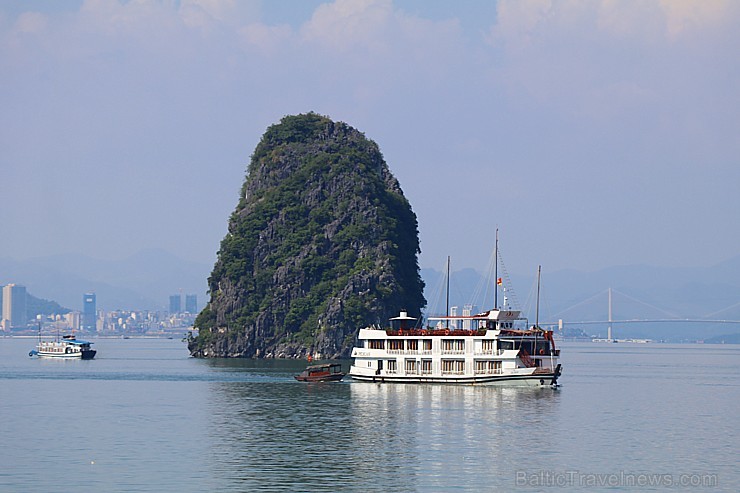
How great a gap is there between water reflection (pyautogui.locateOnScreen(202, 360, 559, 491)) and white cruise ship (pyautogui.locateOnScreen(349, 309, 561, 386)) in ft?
6.48

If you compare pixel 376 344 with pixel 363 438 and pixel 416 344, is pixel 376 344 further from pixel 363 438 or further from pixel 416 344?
pixel 363 438

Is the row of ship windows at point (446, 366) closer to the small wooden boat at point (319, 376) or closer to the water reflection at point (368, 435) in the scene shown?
the water reflection at point (368, 435)

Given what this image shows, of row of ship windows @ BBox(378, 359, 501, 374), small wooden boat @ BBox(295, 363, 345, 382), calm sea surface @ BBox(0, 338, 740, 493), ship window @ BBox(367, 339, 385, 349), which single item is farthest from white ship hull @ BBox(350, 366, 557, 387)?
small wooden boat @ BBox(295, 363, 345, 382)

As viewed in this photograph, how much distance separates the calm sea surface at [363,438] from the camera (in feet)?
190

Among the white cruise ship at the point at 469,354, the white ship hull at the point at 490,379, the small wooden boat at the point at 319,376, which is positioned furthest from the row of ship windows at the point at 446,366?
the small wooden boat at the point at 319,376

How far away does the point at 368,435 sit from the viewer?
75.0 meters

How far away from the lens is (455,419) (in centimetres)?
8356

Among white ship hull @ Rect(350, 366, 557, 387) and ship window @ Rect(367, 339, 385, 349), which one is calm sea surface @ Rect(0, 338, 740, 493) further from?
ship window @ Rect(367, 339, 385, 349)

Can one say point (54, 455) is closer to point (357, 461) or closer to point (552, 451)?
point (357, 461)

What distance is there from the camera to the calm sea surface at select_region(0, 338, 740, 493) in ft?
190

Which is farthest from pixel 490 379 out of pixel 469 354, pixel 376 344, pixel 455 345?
pixel 376 344

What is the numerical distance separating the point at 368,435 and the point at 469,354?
39.9 m

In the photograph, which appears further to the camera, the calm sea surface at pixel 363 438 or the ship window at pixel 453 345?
the ship window at pixel 453 345

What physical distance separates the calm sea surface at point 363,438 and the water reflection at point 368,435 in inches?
5.3
